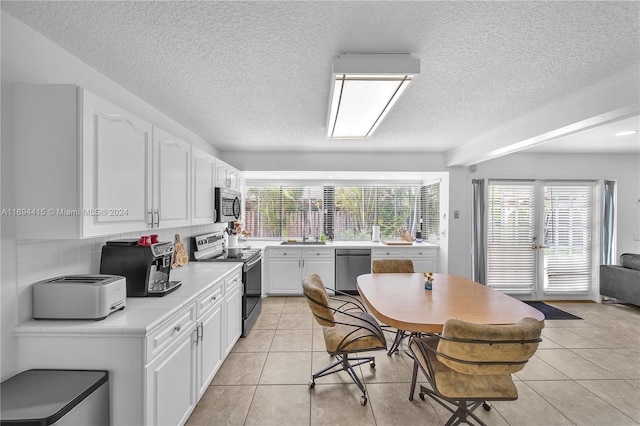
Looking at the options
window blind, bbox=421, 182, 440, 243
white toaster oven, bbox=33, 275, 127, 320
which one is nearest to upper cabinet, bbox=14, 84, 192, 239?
white toaster oven, bbox=33, 275, 127, 320

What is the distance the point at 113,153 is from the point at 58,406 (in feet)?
4.12

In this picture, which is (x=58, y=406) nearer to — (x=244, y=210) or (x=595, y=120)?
(x=595, y=120)

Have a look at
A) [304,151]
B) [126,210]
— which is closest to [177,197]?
[126,210]

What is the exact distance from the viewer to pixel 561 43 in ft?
5.09

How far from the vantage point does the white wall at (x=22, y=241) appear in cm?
135

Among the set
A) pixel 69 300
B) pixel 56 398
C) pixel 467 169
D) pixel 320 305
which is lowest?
pixel 56 398

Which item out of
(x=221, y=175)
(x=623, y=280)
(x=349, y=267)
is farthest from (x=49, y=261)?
(x=623, y=280)

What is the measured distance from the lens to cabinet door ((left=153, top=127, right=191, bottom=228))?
207cm

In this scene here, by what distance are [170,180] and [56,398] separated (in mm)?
1527

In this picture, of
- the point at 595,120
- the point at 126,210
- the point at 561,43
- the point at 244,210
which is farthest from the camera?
the point at 244,210

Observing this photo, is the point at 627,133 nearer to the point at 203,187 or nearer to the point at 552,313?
the point at 552,313

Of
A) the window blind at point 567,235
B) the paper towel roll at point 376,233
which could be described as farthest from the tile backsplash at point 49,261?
the window blind at point 567,235

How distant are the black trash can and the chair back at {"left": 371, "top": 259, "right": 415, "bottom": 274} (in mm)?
2597

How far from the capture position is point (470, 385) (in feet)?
5.27
